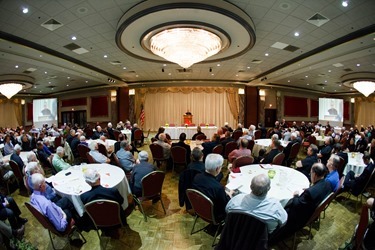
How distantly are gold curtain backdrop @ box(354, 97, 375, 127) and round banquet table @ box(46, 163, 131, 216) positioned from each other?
80.8 feet

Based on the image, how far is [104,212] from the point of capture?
2.77 metres

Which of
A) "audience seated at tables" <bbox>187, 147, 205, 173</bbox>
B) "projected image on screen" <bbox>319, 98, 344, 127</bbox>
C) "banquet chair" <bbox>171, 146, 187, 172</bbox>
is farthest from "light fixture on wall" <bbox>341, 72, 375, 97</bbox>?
"audience seated at tables" <bbox>187, 147, 205, 173</bbox>

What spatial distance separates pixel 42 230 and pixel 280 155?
4785 millimetres

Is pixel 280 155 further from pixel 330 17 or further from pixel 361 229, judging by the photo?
pixel 330 17

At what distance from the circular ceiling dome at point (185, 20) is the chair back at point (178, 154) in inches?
→ 128

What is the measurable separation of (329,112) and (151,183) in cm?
2288

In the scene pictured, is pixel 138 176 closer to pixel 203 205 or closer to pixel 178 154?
pixel 203 205

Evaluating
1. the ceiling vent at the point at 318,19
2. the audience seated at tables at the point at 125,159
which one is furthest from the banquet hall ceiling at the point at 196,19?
the audience seated at tables at the point at 125,159

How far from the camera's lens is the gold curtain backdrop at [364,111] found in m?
20.7

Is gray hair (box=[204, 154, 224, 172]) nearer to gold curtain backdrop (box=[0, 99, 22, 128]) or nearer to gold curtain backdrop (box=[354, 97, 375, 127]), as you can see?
gold curtain backdrop (box=[354, 97, 375, 127])

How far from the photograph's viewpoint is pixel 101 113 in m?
18.4

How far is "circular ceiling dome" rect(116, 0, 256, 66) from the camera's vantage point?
4.91m

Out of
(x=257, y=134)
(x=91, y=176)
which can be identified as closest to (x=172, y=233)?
(x=91, y=176)

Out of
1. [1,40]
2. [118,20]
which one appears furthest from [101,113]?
[118,20]
